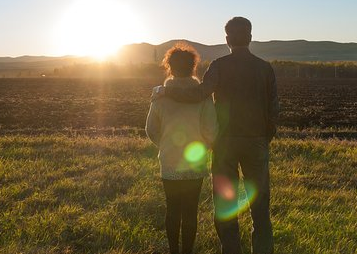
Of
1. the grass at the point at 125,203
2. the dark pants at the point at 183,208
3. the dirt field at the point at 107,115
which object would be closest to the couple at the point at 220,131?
the dark pants at the point at 183,208

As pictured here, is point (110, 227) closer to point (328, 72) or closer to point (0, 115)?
point (0, 115)

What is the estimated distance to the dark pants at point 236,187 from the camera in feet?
13.5

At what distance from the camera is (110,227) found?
5000mm

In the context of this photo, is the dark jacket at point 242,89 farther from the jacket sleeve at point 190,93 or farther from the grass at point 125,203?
the grass at point 125,203

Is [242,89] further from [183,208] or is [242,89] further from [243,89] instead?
[183,208]

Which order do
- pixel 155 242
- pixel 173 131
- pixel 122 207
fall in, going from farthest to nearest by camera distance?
1. pixel 122 207
2. pixel 155 242
3. pixel 173 131

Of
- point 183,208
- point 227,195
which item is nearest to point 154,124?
point 183,208

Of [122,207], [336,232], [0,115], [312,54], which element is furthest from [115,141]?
[312,54]

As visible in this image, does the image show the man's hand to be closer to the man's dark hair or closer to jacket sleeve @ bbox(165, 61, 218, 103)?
jacket sleeve @ bbox(165, 61, 218, 103)

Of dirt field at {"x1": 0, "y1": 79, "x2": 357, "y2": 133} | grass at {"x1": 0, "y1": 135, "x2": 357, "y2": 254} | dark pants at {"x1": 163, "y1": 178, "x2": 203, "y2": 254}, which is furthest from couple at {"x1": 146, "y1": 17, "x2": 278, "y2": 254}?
dirt field at {"x1": 0, "y1": 79, "x2": 357, "y2": 133}

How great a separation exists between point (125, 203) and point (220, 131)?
7.21 feet

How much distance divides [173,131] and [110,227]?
1578 millimetres

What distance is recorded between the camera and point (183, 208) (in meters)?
4.15

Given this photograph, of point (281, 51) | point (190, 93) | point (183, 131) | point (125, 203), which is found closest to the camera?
point (190, 93)
